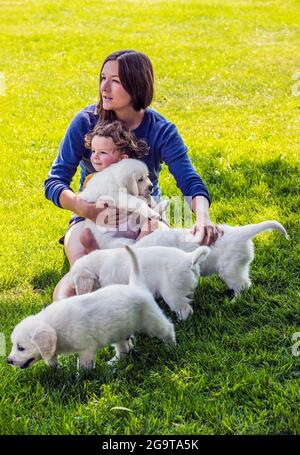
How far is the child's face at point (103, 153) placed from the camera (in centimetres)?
508

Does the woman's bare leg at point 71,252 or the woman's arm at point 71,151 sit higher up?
the woman's arm at point 71,151

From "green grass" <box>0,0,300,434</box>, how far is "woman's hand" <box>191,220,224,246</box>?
0.44 meters

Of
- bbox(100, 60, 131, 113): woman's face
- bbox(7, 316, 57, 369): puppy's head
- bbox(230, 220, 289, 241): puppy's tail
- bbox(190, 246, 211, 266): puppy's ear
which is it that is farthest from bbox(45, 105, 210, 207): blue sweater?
bbox(7, 316, 57, 369): puppy's head

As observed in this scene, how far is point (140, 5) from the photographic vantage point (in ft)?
61.2

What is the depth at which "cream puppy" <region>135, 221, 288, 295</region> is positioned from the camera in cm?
468

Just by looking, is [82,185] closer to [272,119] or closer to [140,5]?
[272,119]

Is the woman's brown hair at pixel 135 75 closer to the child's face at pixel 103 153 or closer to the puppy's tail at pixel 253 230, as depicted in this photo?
the child's face at pixel 103 153

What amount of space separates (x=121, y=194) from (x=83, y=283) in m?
0.78

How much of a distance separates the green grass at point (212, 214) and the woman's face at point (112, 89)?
1429 millimetres

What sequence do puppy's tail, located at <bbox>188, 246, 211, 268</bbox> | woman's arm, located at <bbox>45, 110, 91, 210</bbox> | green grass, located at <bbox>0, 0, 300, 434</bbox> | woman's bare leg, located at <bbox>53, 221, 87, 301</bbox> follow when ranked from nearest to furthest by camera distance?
1. green grass, located at <bbox>0, 0, 300, 434</bbox>
2. puppy's tail, located at <bbox>188, 246, 211, 268</bbox>
3. woman's bare leg, located at <bbox>53, 221, 87, 301</bbox>
4. woman's arm, located at <bbox>45, 110, 91, 210</bbox>

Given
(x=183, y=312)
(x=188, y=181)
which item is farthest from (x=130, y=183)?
(x=183, y=312)

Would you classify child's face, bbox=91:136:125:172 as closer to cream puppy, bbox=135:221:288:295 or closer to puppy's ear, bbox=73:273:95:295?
cream puppy, bbox=135:221:288:295

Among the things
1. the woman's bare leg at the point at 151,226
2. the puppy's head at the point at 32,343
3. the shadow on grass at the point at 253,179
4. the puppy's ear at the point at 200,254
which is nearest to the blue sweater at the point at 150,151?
the woman's bare leg at the point at 151,226
